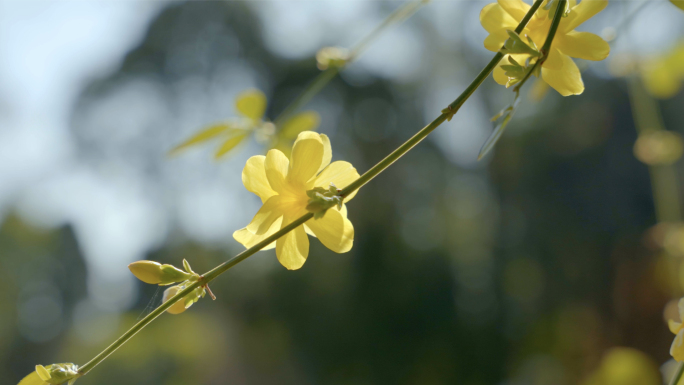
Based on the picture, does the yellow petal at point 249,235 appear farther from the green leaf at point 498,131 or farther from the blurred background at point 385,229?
the blurred background at point 385,229

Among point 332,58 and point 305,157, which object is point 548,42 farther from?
point 332,58

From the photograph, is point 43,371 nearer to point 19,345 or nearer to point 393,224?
point 393,224

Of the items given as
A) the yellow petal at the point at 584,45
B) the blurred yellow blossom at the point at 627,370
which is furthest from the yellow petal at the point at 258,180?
the blurred yellow blossom at the point at 627,370

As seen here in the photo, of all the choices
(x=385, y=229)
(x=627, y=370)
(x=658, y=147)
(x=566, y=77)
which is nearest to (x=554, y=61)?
A: (x=566, y=77)

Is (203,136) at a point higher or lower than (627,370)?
higher

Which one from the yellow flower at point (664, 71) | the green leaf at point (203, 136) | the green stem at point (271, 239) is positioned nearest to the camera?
the green stem at point (271, 239)
